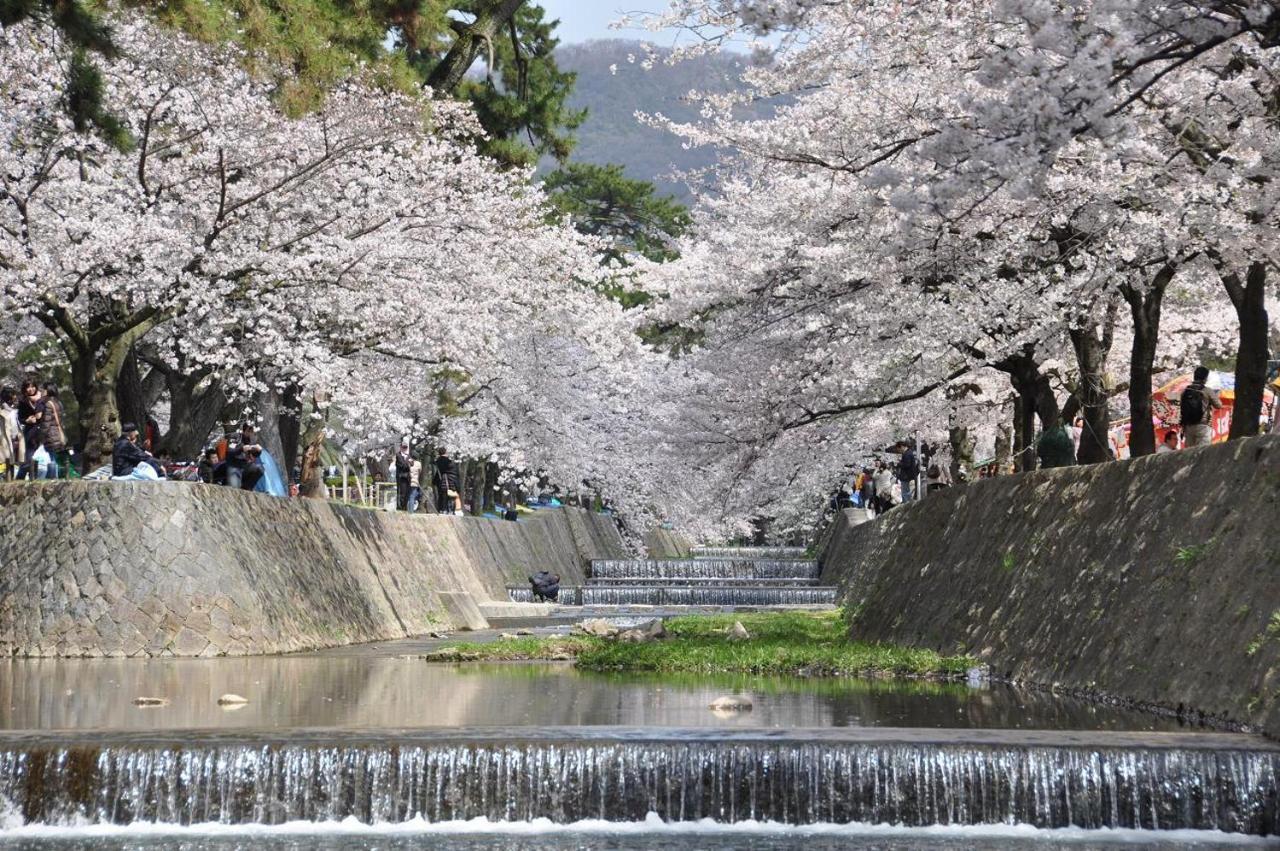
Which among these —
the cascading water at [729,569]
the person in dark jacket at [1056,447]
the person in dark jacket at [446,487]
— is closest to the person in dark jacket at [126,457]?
the person in dark jacket at [1056,447]

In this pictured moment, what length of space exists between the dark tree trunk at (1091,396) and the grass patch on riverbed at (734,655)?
4151 millimetres

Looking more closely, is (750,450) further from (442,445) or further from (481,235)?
(442,445)

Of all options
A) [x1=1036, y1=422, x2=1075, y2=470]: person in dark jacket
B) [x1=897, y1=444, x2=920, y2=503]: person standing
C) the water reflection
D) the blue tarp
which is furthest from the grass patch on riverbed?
[x1=897, y1=444, x2=920, y2=503]: person standing

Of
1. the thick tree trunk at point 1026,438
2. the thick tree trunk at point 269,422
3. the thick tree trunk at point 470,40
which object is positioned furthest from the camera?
the thick tree trunk at point 470,40

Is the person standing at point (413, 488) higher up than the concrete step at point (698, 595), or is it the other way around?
the person standing at point (413, 488)

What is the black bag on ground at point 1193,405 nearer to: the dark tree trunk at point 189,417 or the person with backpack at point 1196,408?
the person with backpack at point 1196,408

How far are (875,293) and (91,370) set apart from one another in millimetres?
10988

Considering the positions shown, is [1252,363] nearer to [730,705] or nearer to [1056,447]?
[1056,447]

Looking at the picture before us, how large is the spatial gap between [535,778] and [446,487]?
→ 94.0 ft

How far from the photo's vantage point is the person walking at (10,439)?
21.9m

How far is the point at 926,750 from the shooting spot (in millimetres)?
10258

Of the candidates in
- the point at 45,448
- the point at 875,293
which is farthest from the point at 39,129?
the point at 875,293

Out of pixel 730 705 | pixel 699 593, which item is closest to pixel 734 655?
pixel 730 705

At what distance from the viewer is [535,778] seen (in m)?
10.4
